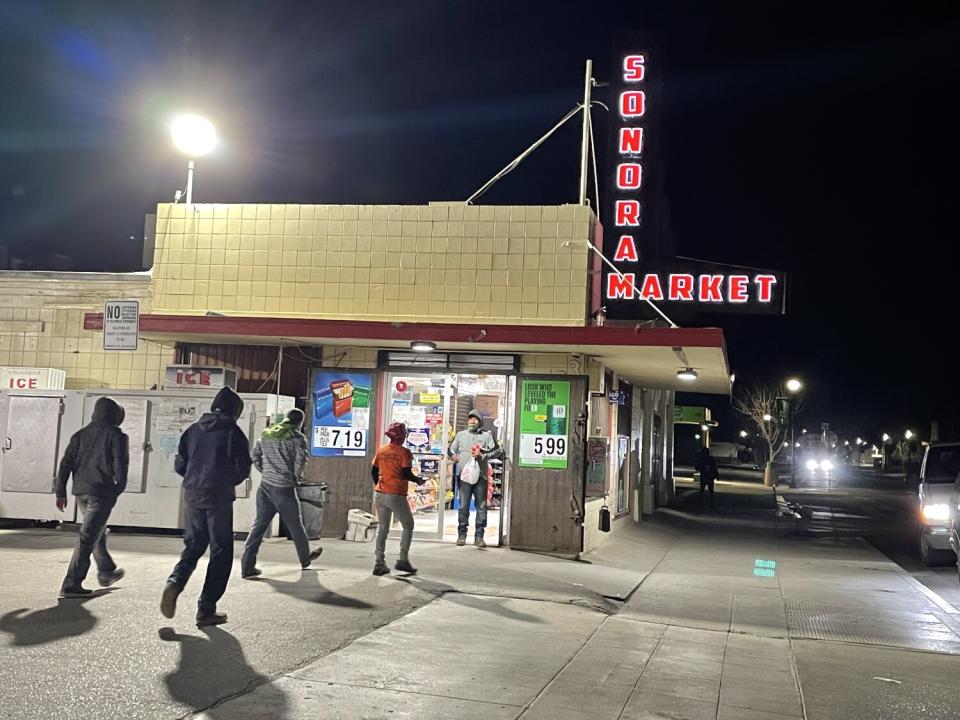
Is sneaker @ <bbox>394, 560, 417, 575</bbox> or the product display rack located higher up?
the product display rack

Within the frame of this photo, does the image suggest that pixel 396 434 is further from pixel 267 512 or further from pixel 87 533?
pixel 87 533

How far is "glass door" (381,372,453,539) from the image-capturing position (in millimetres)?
13758

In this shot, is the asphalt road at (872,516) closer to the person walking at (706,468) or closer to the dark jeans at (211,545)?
the person walking at (706,468)

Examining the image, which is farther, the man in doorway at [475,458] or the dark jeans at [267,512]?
the man in doorway at [475,458]

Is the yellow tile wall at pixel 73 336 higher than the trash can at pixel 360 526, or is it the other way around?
the yellow tile wall at pixel 73 336

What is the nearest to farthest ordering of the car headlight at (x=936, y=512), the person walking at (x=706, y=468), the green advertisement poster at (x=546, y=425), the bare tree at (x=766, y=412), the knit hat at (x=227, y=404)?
the knit hat at (x=227, y=404), the green advertisement poster at (x=546, y=425), the car headlight at (x=936, y=512), the person walking at (x=706, y=468), the bare tree at (x=766, y=412)

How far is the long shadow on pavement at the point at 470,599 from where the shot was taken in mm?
8773

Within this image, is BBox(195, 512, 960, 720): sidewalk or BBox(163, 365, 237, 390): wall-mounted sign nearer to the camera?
BBox(195, 512, 960, 720): sidewalk

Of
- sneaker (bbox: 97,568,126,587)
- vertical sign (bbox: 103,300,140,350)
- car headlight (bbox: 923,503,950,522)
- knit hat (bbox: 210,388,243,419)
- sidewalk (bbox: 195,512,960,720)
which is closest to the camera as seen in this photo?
sidewalk (bbox: 195,512,960,720)

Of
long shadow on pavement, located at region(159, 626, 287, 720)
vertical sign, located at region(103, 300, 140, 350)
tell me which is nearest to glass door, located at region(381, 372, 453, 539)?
vertical sign, located at region(103, 300, 140, 350)

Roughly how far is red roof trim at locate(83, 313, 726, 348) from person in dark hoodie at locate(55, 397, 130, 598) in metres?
4.26

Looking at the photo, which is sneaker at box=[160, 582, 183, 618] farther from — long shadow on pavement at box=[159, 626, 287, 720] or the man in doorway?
the man in doorway

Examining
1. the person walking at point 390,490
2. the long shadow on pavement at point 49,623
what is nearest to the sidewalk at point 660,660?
the person walking at point 390,490

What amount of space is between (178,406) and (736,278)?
9009 millimetres
